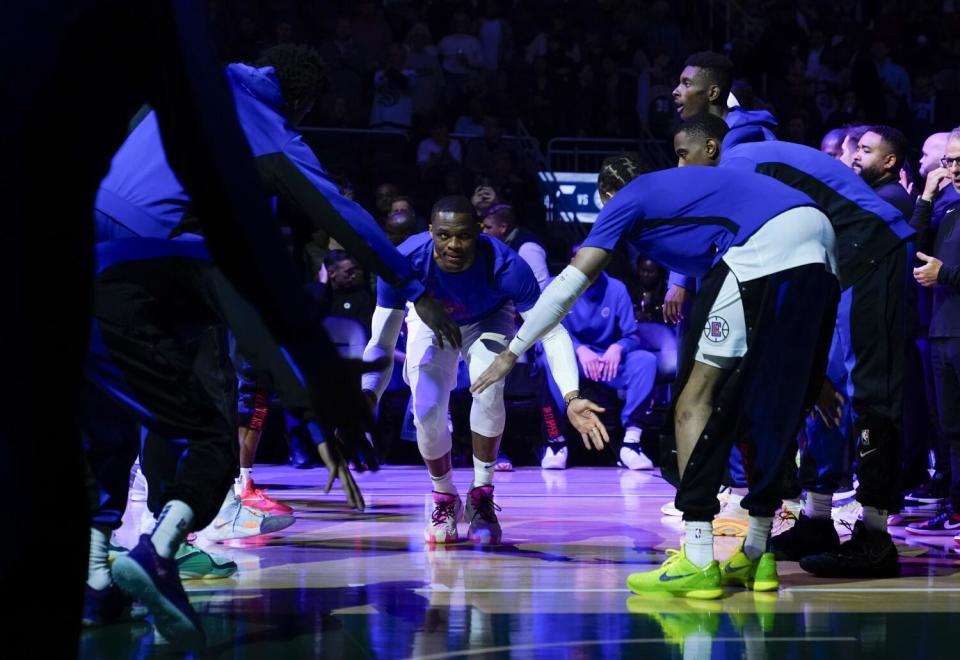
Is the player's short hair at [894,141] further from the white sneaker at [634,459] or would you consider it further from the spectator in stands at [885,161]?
the white sneaker at [634,459]

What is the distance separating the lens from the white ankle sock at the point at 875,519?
507 cm

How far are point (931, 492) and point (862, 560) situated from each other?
2.20m

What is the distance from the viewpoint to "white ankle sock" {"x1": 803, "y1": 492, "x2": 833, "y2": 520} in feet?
17.5

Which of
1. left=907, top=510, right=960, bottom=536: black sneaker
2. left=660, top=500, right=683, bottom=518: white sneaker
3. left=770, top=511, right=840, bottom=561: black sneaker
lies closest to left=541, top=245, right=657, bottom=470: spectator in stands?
left=660, top=500, right=683, bottom=518: white sneaker

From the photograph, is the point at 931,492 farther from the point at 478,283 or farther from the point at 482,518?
→ the point at 478,283

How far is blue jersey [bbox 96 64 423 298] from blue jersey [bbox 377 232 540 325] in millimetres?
1628

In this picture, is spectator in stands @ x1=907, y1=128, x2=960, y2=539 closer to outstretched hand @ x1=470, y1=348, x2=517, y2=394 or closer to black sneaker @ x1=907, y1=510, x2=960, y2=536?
black sneaker @ x1=907, y1=510, x2=960, y2=536

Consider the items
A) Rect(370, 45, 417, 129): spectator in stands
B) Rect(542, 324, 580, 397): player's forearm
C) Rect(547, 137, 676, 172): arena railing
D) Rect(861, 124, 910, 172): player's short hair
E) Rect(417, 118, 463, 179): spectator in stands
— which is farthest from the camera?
Rect(547, 137, 676, 172): arena railing

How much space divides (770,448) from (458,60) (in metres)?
9.46

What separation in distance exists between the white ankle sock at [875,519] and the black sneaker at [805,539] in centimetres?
25

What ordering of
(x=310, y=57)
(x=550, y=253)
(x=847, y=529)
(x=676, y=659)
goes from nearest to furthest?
(x=676, y=659) < (x=310, y=57) < (x=847, y=529) < (x=550, y=253)

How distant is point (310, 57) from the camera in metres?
4.52

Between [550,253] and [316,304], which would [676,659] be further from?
[550,253]

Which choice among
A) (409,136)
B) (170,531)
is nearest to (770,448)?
(170,531)
